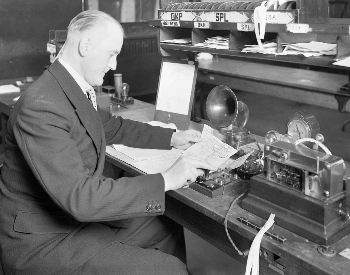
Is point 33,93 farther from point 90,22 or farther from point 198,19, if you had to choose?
point 198,19

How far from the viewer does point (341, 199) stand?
1588 millimetres

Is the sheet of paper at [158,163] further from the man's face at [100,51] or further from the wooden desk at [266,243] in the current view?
the man's face at [100,51]

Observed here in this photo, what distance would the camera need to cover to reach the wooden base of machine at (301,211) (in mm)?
1521

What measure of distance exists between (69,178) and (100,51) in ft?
1.91

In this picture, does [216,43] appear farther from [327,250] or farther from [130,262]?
[327,250]

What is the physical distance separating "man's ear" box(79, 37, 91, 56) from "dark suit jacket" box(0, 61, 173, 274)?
0.13 m

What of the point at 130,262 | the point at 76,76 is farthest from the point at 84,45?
the point at 130,262

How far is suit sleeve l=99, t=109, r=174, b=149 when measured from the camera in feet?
8.31

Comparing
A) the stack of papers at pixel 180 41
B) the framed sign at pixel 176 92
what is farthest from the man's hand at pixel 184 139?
the stack of papers at pixel 180 41

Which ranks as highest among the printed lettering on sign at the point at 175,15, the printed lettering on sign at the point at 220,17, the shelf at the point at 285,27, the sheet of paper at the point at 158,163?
the printed lettering on sign at the point at 175,15

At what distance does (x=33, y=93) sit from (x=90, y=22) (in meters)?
0.39

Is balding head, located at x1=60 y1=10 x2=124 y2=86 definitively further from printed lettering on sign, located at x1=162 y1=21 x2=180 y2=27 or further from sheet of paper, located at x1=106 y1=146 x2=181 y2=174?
printed lettering on sign, located at x1=162 y1=21 x2=180 y2=27

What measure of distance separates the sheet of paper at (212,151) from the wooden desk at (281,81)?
37.9 inches

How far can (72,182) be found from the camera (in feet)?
5.59
